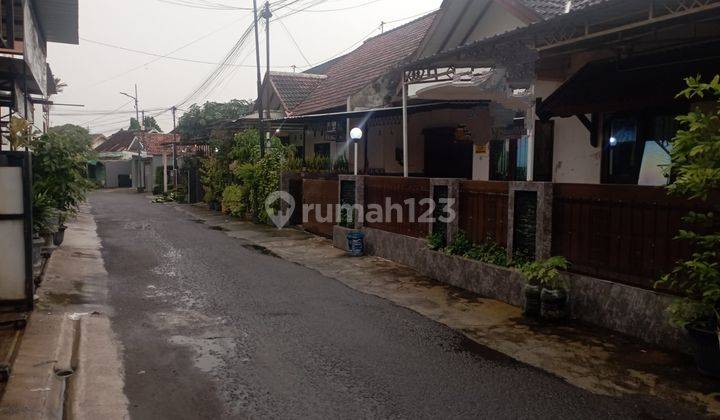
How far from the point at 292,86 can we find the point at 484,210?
1704 cm

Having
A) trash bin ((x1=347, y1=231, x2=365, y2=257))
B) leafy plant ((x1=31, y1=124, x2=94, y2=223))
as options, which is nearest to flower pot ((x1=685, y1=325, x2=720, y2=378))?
trash bin ((x1=347, y1=231, x2=365, y2=257))

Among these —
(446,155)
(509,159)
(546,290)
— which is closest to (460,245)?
(546,290)

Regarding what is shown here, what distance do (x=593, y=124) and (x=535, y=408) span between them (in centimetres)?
627

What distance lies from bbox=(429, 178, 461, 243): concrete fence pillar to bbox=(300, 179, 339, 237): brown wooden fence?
A: 4.09 m

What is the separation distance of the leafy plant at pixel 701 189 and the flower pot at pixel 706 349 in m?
0.09

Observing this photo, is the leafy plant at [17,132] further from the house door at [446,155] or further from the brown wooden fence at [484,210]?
the house door at [446,155]

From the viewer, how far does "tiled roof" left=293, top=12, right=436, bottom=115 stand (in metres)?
17.3

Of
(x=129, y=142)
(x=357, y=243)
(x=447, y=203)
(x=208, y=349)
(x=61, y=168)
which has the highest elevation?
(x=129, y=142)

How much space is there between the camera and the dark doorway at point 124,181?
49.5m

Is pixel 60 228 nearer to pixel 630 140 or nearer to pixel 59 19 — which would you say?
pixel 59 19

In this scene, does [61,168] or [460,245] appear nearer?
[460,245]

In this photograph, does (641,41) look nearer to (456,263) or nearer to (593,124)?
(593,124)

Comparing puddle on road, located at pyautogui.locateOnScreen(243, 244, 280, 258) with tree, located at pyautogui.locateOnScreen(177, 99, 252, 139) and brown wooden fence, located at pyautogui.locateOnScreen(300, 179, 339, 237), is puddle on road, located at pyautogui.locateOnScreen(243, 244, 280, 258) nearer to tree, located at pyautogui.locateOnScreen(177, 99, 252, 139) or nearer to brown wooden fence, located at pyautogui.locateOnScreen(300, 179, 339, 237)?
brown wooden fence, located at pyautogui.locateOnScreen(300, 179, 339, 237)

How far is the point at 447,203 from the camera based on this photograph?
8945mm
